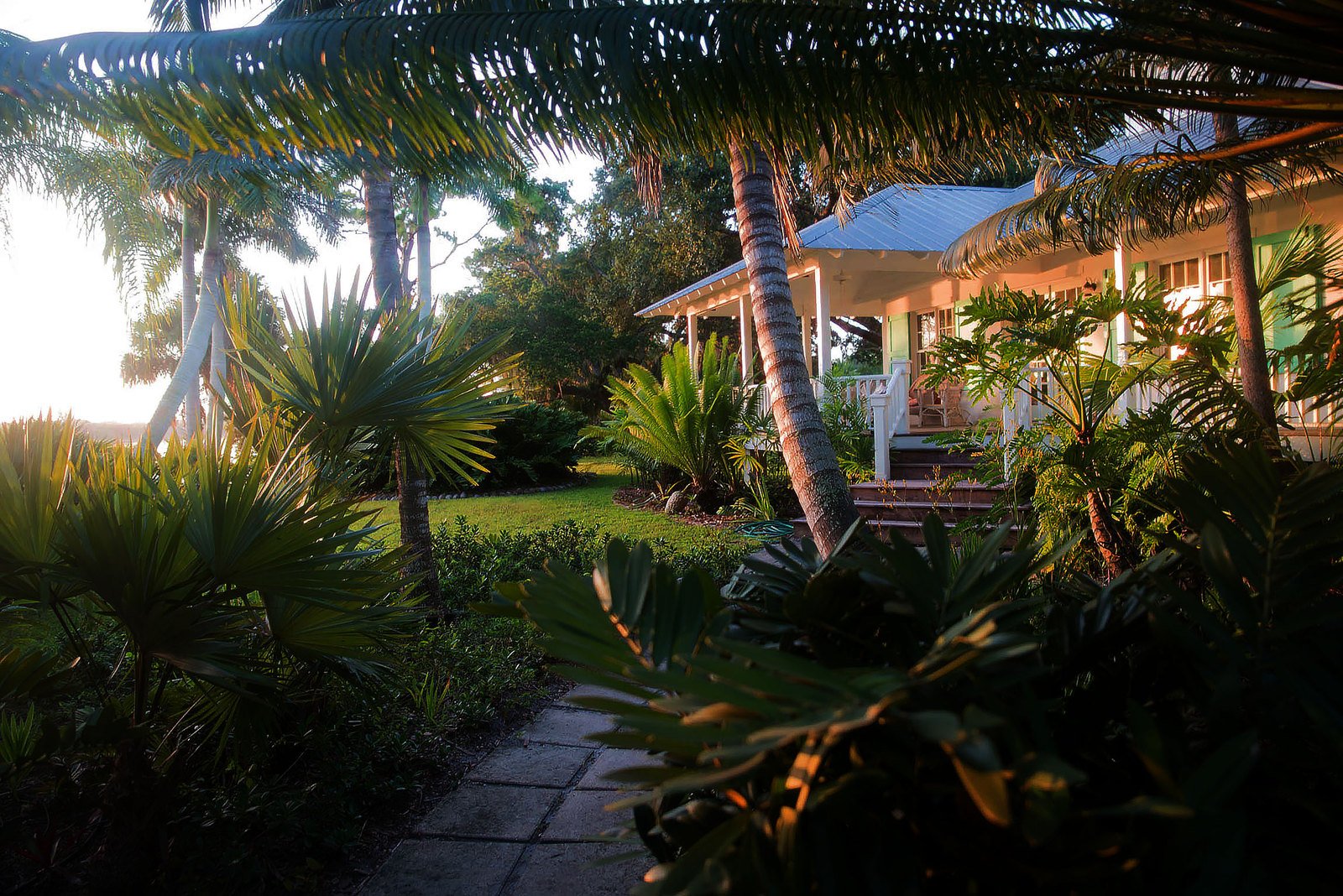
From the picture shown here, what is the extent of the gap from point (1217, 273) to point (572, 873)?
11.2m

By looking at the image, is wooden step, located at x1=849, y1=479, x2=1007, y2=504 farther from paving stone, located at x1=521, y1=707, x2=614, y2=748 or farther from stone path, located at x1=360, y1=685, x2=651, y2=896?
stone path, located at x1=360, y1=685, x2=651, y2=896

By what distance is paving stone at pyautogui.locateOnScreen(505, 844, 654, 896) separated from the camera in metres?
2.62

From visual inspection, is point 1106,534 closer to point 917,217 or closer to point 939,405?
point 939,405

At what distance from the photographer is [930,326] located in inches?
629

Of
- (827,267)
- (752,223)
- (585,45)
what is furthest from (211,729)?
(827,267)

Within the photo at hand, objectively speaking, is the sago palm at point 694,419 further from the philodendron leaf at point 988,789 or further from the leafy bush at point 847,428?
the philodendron leaf at point 988,789

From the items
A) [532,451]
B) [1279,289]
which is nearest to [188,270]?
[532,451]

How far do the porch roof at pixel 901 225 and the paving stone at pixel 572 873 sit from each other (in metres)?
9.12

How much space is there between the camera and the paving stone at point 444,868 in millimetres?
2643

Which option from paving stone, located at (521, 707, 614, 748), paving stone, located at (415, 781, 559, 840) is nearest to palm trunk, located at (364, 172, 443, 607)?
paving stone, located at (521, 707, 614, 748)

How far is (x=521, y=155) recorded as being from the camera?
3.51 metres

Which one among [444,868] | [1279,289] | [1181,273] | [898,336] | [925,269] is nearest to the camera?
[444,868]

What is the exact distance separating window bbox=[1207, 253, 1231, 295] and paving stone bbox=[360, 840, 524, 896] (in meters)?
10.9

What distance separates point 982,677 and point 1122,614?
47cm
